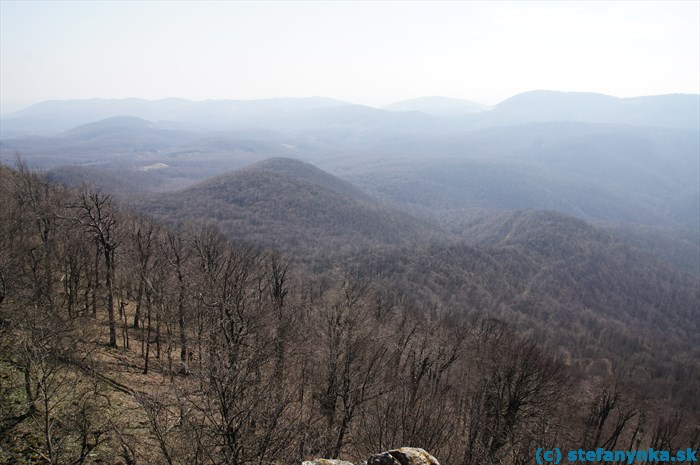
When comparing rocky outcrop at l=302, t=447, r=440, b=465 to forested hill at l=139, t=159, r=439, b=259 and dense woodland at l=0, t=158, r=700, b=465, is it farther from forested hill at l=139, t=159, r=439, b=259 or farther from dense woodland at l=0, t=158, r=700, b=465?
forested hill at l=139, t=159, r=439, b=259

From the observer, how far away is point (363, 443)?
18.3m

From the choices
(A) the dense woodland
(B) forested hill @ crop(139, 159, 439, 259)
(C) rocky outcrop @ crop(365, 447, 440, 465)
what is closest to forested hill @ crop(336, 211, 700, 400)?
(B) forested hill @ crop(139, 159, 439, 259)

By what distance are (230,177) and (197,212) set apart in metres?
47.1

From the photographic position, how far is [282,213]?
163 m

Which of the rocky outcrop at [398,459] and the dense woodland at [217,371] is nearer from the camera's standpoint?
the rocky outcrop at [398,459]

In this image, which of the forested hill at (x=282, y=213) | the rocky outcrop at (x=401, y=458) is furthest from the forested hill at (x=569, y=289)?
the rocky outcrop at (x=401, y=458)

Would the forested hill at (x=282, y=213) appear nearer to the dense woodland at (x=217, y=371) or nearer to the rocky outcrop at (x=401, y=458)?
the dense woodland at (x=217, y=371)

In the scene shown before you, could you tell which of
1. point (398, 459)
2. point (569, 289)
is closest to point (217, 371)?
point (398, 459)

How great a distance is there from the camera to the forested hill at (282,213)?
136 m

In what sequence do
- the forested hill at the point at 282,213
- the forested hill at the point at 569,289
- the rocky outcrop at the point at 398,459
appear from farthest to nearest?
1. the forested hill at the point at 282,213
2. the forested hill at the point at 569,289
3. the rocky outcrop at the point at 398,459

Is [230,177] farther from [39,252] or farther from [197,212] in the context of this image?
[39,252]

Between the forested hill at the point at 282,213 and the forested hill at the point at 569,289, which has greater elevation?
the forested hill at the point at 282,213

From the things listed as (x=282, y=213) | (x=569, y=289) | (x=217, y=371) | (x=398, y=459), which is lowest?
(x=569, y=289)

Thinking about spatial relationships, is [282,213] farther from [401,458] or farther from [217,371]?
[401,458]
